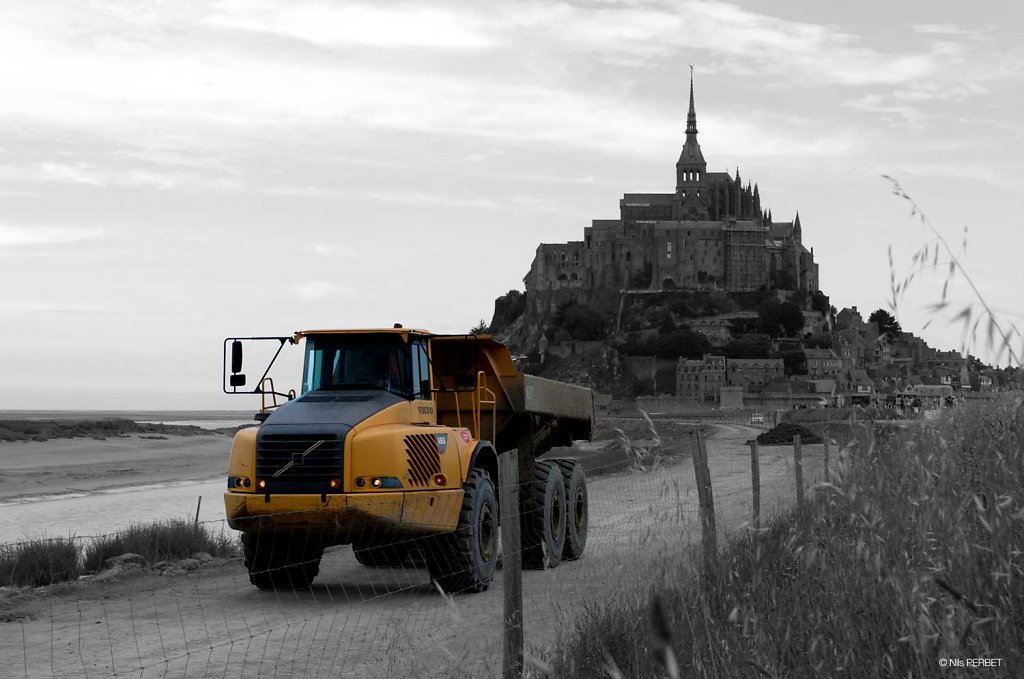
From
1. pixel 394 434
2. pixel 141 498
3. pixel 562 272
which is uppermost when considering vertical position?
pixel 562 272

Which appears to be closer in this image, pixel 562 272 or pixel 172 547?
pixel 172 547

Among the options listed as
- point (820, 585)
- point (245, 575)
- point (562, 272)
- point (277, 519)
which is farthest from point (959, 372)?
point (562, 272)

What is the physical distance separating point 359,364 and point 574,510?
346 cm

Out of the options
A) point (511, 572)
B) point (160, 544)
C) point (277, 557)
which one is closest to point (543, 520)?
point (277, 557)

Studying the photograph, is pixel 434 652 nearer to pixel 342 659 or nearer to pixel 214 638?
pixel 342 659

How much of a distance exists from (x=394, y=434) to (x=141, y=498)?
21521mm

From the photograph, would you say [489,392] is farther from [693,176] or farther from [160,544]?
[693,176]

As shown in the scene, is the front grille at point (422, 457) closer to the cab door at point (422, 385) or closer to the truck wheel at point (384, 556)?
the cab door at point (422, 385)

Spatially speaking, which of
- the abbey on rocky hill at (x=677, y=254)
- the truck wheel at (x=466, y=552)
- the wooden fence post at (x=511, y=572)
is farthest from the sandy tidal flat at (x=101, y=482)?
the abbey on rocky hill at (x=677, y=254)

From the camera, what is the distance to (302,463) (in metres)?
9.83

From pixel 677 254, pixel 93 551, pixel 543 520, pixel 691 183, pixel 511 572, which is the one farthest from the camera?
pixel 691 183

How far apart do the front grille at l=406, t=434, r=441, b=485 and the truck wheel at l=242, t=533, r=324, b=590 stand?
113 cm

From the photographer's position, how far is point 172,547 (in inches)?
538

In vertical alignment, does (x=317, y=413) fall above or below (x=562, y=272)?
below
